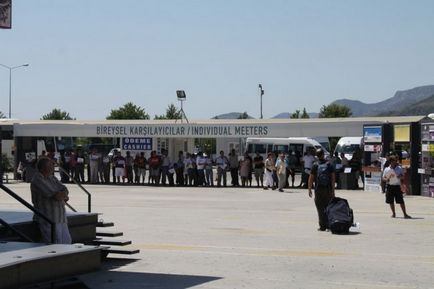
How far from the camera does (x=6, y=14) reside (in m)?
9.85

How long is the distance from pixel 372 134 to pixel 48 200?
21.3 metres

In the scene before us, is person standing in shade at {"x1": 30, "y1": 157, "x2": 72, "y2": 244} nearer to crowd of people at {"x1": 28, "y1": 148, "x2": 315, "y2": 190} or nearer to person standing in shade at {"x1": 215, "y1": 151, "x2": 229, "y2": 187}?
crowd of people at {"x1": 28, "y1": 148, "x2": 315, "y2": 190}

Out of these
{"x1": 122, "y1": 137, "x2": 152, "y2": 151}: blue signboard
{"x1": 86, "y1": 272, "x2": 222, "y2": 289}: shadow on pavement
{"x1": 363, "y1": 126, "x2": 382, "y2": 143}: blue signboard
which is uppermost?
{"x1": 363, "y1": 126, "x2": 382, "y2": 143}: blue signboard

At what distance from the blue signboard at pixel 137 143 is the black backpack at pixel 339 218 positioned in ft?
71.6

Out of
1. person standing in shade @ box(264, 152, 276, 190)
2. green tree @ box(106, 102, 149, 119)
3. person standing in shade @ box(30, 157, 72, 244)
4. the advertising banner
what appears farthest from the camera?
green tree @ box(106, 102, 149, 119)

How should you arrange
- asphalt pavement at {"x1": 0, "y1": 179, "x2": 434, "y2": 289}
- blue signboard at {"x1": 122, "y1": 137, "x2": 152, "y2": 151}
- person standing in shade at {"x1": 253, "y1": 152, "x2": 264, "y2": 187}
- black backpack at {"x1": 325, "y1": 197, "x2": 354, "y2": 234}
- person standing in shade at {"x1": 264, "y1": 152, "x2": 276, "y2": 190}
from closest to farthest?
asphalt pavement at {"x1": 0, "y1": 179, "x2": 434, "y2": 289}
black backpack at {"x1": 325, "y1": 197, "x2": 354, "y2": 234}
person standing in shade at {"x1": 264, "y1": 152, "x2": 276, "y2": 190}
person standing in shade at {"x1": 253, "y1": 152, "x2": 264, "y2": 187}
blue signboard at {"x1": 122, "y1": 137, "x2": 152, "y2": 151}

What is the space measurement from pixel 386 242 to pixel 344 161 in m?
17.7

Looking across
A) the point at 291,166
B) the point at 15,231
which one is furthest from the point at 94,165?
the point at 15,231

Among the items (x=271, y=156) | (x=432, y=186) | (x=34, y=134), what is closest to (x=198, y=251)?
(x=432, y=186)

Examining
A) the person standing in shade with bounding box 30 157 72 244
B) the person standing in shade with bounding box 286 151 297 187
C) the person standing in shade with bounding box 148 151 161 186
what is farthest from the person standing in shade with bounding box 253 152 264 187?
the person standing in shade with bounding box 30 157 72 244

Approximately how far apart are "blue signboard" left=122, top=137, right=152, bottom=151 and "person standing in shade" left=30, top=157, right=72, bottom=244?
25.7 meters

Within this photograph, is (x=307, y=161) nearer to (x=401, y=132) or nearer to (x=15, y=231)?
(x=401, y=132)

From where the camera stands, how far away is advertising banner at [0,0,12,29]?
977cm

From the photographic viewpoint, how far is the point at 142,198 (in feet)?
84.5
